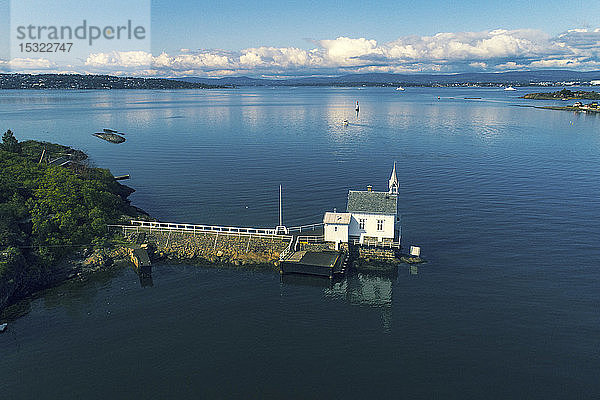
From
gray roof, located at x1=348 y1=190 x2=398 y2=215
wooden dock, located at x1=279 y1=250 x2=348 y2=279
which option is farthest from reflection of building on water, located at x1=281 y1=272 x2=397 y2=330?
gray roof, located at x1=348 y1=190 x2=398 y2=215

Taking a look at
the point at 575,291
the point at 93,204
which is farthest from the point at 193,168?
the point at 575,291

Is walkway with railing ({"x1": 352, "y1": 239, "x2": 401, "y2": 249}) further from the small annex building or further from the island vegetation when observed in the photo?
the island vegetation

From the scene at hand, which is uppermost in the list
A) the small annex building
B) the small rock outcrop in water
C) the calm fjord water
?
the small rock outcrop in water

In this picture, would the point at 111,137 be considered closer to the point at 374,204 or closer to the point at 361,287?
the point at 374,204

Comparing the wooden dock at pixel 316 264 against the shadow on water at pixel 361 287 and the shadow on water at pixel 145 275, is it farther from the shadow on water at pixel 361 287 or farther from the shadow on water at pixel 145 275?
the shadow on water at pixel 145 275

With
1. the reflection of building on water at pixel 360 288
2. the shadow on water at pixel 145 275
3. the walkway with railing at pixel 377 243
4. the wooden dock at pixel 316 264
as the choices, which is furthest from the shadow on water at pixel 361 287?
the shadow on water at pixel 145 275

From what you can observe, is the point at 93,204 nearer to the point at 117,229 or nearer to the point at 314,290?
the point at 117,229
